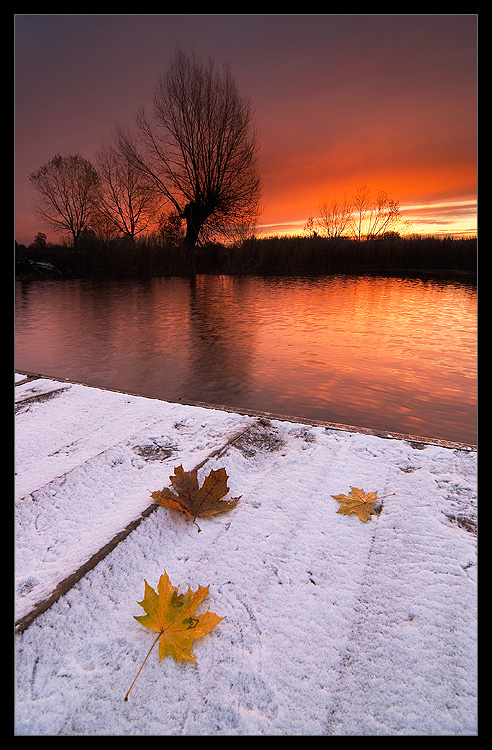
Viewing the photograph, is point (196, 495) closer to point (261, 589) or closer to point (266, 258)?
point (261, 589)

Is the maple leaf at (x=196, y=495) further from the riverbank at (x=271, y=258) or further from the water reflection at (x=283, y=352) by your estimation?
the riverbank at (x=271, y=258)

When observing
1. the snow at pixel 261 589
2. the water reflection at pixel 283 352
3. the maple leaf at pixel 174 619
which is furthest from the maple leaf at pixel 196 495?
the water reflection at pixel 283 352

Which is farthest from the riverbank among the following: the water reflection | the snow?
the snow

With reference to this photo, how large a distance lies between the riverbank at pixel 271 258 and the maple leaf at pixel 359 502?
1746 cm

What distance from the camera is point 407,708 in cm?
84

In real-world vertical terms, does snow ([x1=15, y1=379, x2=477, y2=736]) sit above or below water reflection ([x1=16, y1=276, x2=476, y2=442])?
below

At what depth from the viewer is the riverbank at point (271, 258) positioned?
1758 cm

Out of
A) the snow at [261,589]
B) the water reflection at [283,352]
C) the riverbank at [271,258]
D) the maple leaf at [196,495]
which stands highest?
the riverbank at [271,258]

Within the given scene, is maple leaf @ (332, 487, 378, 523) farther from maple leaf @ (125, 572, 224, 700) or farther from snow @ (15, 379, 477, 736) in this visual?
maple leaf @ (125, 572, 224, 700)

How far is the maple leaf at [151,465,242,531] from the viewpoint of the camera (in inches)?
56.6

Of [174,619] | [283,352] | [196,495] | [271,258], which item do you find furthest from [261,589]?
[271,258]

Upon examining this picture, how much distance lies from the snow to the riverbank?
675 inches
